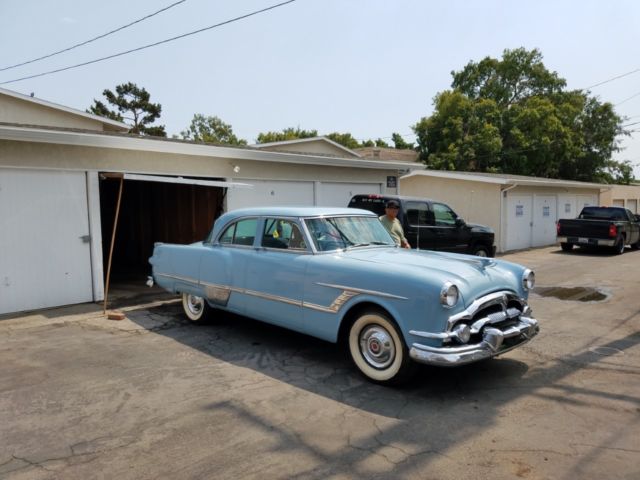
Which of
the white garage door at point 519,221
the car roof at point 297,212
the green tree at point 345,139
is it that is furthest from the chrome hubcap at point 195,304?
the green tree at point 345,139

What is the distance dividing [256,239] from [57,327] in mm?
3288

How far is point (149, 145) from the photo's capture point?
28.8 ft

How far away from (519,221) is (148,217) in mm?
12806

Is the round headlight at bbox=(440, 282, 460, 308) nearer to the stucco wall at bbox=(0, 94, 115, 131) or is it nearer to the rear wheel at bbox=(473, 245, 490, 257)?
the rear wheel at bbox=(473, 245, 490, 257)

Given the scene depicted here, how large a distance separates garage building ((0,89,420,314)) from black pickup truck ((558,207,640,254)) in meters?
7.97

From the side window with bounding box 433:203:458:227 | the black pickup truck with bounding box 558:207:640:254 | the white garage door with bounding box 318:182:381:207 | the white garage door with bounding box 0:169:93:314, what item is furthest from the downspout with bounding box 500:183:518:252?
the white garage door with bounding box 0:169:93:314

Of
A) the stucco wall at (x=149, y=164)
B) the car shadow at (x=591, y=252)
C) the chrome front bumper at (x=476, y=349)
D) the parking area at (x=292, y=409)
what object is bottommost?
the parking area at (x=292, y=409)

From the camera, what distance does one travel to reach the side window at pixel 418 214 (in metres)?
11.1

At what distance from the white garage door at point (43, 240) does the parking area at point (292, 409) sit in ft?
4.14

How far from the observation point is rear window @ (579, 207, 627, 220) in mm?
17344

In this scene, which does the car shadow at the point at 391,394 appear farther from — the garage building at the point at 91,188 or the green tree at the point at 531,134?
the green tree at the point at 531,134

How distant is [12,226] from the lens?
298 inches

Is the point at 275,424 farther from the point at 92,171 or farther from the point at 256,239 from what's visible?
the point at 92,171

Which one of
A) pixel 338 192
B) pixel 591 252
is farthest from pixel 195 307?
pixel 591 252
